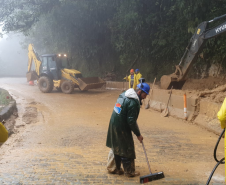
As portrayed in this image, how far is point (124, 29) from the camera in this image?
60.5 ft

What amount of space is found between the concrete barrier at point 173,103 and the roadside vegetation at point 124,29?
18.9ft

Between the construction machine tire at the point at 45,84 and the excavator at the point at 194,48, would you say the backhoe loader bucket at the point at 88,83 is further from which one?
the excavator at the point at 194,48

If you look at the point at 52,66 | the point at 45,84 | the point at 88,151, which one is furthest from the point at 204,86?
the point at 45,84

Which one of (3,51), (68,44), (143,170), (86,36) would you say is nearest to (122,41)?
(86,36)

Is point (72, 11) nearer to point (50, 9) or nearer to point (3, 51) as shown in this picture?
point (50, 9)

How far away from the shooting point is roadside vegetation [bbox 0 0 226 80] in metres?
13.9

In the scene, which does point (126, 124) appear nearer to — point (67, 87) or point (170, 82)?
point (170, 82)

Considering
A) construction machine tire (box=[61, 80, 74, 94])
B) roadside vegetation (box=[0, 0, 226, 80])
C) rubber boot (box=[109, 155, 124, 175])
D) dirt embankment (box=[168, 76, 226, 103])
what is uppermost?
roadside vegetation (box=[0, 0, 226, 80])

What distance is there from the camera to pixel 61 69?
15.7 metres

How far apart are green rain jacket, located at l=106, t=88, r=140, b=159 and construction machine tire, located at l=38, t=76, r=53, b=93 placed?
1264cm

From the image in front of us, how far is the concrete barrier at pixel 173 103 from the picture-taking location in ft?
26.0

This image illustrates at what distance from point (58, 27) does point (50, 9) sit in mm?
2028

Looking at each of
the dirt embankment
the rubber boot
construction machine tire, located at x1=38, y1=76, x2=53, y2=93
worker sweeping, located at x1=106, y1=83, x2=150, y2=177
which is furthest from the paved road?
construction machine tire, located at x1=38, y1=76, x2=53, y2=93

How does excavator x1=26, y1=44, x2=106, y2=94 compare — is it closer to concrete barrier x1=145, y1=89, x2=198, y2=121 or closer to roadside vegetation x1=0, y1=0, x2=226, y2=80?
roadside vegetation x1=0, y1=0, x2=226, y2=80
